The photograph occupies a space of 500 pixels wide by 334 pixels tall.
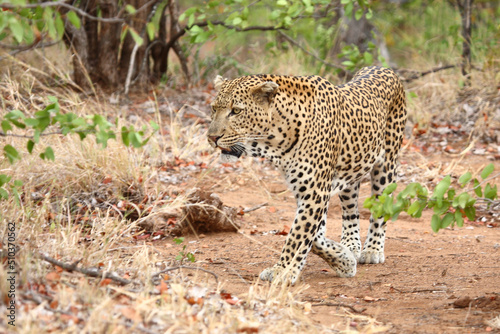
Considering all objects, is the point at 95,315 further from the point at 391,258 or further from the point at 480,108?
the point at 480,108

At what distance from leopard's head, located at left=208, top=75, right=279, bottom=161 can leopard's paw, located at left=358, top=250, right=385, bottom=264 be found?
83.6 inches

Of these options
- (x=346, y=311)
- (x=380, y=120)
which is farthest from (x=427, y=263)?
(x=346, y=311)

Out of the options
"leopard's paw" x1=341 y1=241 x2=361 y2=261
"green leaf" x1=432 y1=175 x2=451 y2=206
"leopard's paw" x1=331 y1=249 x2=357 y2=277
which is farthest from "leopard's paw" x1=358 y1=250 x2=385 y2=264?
"green leaf" x1=432 y1=175 x2=451 y2=206

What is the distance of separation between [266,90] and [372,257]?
245cm

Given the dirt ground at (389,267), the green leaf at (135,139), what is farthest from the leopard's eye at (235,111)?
the green leaf at (135,139)

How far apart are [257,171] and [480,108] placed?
14.1ft

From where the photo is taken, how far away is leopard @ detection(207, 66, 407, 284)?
5.30 m

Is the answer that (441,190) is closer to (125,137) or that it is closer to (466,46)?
(125,137)

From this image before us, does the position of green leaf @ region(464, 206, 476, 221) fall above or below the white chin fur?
above

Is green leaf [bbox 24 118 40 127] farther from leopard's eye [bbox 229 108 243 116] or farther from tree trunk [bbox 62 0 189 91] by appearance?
tree trunk [bbox 62 0 189 91]

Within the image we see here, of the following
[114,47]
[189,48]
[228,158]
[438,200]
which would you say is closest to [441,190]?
[438,200]

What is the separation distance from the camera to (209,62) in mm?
12984

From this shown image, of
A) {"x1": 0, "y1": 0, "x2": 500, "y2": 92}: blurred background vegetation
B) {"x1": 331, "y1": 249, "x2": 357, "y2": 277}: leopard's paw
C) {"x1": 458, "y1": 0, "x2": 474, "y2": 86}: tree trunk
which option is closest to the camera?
{"x1": 331, "y1": 249, "x2": 357, "y2": 277}: leopard's paw

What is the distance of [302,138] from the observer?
17.9 feet
